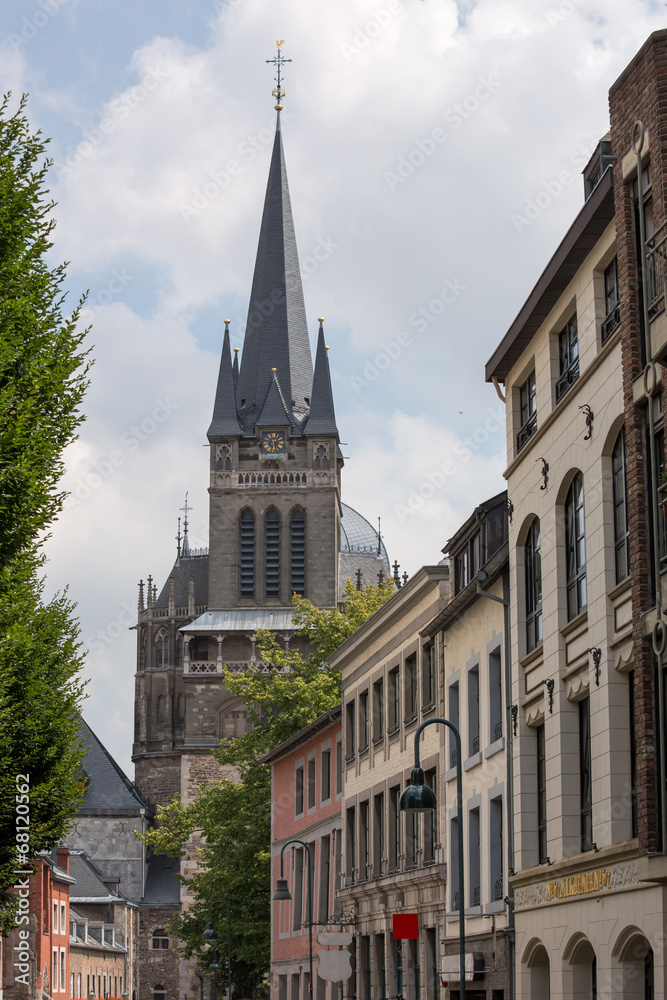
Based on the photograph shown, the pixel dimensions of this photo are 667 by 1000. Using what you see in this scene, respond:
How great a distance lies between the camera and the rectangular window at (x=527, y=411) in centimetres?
2552

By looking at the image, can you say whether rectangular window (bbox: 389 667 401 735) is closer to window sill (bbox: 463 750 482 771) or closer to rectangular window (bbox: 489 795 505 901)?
window sill (bbox: 463 750 482 771)

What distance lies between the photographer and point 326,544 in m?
107

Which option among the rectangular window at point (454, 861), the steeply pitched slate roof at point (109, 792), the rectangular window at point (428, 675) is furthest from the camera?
the steeply pitched slate roof at point (109, 792)

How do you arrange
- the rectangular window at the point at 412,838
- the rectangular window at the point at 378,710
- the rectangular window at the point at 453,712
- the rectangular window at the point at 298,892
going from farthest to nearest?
the rectangular window at the point at 298,892, the rectangular window at the point at 378,710, the rectangular window at the point at 412,838, the rectangular window at the point at 453,712

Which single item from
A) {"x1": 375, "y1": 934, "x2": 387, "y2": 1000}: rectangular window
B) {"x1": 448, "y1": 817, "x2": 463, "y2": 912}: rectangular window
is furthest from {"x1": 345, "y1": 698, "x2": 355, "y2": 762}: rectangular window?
{"x1": 448, "y1": 817, "x2": 463, "y2": 912}: rectangular window

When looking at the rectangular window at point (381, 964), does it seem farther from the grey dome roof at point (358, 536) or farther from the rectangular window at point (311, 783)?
the grey dome roof at point (358, 536)

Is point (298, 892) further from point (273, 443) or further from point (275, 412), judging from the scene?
point (275, 412)

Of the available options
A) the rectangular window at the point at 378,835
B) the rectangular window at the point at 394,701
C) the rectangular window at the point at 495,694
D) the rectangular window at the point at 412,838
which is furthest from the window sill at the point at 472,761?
the rectangular window at the point at 378,835

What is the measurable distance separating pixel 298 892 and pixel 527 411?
24.7 meters

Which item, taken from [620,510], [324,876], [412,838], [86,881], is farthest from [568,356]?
[86,881]

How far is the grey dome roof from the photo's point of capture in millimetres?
132500

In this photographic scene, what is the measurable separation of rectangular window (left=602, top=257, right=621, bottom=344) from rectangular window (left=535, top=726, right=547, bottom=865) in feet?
21.3

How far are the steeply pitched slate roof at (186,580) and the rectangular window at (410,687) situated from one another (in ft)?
280

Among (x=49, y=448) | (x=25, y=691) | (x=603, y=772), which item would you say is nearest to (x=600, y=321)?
(x=603, y=772)
